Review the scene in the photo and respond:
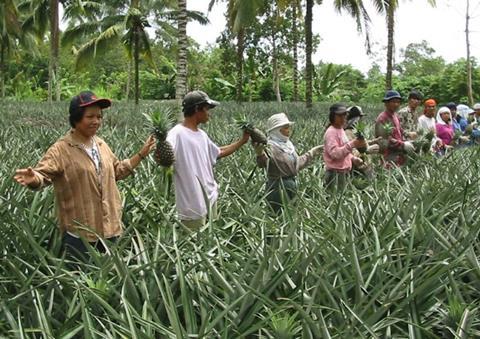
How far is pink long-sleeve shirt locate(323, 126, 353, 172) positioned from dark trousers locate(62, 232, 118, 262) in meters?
2.18

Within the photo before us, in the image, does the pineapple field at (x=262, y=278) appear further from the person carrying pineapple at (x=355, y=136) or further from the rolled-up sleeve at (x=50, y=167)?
the person carrying pineapple at (x=355, y=136)

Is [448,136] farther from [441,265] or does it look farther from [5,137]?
[5,137]

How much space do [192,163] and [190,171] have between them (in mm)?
53

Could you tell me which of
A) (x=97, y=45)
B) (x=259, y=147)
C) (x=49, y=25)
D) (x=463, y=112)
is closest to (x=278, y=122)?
(x=259, y=147)

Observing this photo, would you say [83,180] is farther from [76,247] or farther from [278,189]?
[278,189]

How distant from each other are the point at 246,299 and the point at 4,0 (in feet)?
71.2

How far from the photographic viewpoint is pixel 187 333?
2725 mm

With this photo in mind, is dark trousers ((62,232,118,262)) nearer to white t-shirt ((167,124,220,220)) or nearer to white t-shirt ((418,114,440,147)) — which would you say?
white t-shirt ((167,124,220,220))

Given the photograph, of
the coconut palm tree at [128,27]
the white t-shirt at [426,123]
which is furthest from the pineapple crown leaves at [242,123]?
the coconut palm tree at [128,27]

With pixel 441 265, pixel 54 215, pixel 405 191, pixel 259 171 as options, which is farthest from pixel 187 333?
pixel 259 171

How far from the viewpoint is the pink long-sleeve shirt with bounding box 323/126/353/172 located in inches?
203

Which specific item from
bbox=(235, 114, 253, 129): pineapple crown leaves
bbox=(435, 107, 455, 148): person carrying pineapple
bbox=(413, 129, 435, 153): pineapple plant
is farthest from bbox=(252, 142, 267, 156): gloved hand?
bbox=(435, 107, 455, 148): person carrying pineapple

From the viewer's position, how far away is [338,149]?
16.9 feet

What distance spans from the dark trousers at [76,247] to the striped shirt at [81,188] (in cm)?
4
